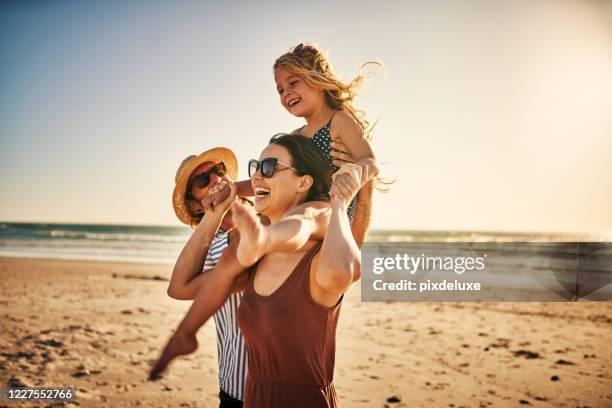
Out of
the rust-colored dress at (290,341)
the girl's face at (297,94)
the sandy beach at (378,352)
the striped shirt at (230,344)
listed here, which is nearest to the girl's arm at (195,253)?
the striped shirt at (230,344)

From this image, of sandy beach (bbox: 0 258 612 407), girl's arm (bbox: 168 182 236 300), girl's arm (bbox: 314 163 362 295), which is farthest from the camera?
sandy beach (bbox: 0 258 612 407)

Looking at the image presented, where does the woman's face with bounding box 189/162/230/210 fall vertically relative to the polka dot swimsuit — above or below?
below

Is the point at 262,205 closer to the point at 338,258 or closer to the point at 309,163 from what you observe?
the point at 309,163

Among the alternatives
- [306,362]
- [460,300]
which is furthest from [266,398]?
[460,300]

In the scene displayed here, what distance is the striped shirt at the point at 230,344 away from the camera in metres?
2.25

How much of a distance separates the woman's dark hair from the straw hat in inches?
36.6

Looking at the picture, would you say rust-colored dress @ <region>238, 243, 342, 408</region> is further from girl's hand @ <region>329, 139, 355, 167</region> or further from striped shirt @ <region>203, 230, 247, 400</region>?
girl's hand @ <region>329, 139, 355, 167</region>

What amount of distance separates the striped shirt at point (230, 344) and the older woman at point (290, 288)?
0.47 meters

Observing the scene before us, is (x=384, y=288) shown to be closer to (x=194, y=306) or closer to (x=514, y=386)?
(x=514, y=386)

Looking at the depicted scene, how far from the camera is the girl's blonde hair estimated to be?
2.71 m

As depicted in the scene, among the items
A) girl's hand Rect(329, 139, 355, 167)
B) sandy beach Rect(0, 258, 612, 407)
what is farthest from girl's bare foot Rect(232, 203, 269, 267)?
sandy beach Rect(0, 258, 612, 407)

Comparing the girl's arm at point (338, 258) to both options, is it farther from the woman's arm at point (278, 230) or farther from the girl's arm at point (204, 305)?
the girl's arm at point (204, 305)

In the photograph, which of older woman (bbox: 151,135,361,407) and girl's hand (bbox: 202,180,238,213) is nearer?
older woman (bbox: 151,135,361,407)

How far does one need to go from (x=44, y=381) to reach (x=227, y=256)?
502 centimetres
